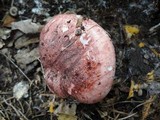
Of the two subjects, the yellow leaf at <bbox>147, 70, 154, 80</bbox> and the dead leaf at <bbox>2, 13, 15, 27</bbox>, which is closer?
the yellow leaf at <bbox>147, 70, 154, 80</bbox>

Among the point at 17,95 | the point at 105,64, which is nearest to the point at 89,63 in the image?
the point at 105,64

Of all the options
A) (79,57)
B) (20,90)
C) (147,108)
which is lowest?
(147,108)

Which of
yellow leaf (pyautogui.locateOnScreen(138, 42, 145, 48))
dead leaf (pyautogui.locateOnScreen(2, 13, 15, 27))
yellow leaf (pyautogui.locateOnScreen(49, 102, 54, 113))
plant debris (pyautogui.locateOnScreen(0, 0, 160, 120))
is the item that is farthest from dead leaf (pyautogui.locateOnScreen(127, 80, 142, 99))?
dead leaf (pyautogui.locateOnScreen(2, 13, 15, 27))

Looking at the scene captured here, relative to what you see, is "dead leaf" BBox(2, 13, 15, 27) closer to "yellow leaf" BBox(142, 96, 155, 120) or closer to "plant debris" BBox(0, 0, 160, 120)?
"plant debris" BBox(0, 0, 160, 120)

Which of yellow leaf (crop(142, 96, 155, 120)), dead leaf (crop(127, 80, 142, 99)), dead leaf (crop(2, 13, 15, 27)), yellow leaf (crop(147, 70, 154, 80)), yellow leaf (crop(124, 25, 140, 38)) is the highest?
dead leaf (crop(2, 13, 15, 27))

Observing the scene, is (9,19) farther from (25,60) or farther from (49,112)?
(49,112)

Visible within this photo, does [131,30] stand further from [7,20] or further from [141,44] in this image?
[7,20]

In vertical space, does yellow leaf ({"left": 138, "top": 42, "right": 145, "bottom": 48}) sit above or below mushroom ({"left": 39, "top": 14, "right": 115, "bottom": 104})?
below

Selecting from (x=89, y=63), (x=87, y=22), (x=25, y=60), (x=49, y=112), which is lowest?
(x=49, y=112)

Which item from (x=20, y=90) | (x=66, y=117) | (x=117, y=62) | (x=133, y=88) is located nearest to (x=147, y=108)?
(x=133, y=88)
